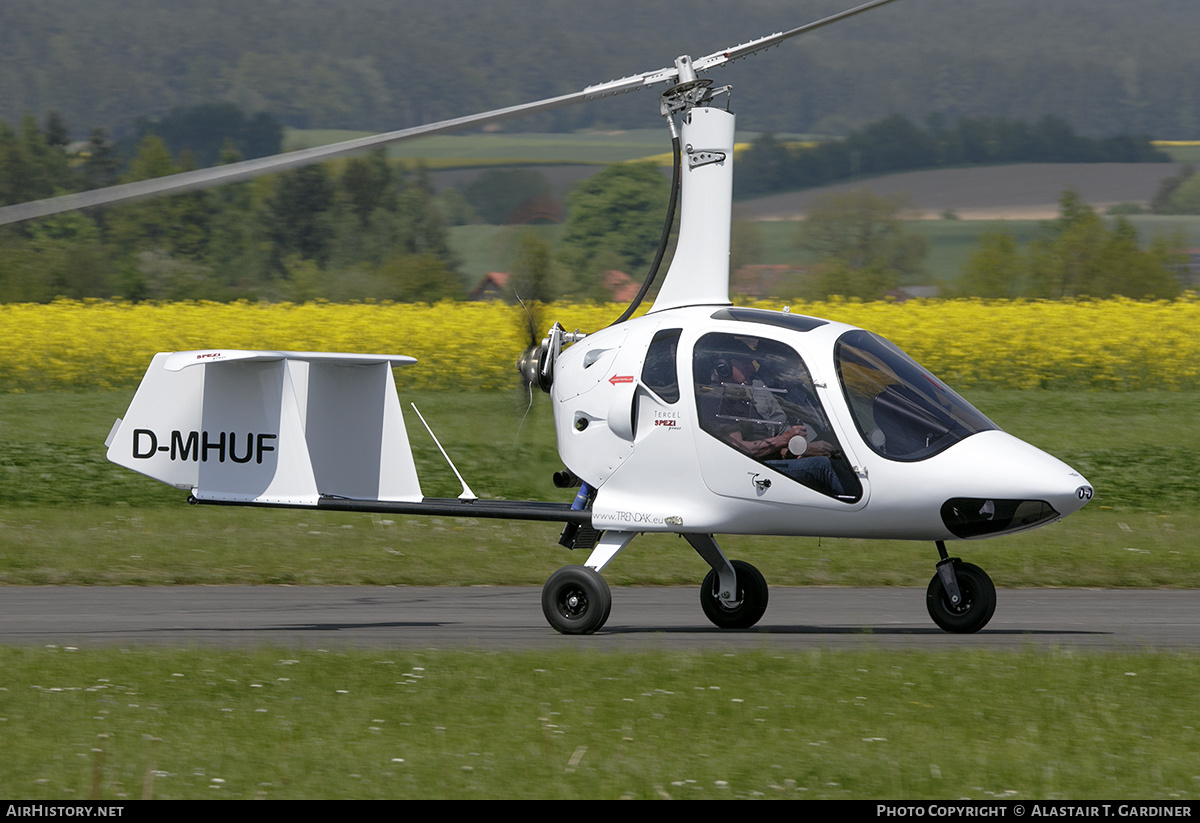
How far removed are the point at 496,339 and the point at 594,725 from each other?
76.6ft

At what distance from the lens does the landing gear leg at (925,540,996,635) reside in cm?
1045

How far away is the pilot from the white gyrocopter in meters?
0.01

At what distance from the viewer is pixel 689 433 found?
34.3ft

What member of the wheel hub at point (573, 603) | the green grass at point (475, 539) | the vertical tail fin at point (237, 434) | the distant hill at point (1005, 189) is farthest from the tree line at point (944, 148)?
the wheel hub at point (573, 603)

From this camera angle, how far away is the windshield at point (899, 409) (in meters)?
9.95

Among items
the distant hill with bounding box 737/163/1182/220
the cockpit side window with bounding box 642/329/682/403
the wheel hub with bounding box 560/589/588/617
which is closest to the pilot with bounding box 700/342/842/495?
the cockpit side window with bounding box 642/329/682/403

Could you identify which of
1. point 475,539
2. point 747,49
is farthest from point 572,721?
point 475,539

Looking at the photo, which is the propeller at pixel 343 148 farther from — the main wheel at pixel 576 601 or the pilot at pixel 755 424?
the main wheel at pixel 576 601

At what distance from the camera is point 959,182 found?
57750 millimetres

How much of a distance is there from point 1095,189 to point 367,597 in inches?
1962

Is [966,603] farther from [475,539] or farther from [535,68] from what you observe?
[535,68]

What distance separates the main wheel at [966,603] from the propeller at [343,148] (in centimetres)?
410
